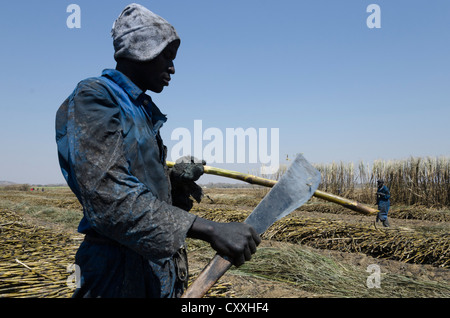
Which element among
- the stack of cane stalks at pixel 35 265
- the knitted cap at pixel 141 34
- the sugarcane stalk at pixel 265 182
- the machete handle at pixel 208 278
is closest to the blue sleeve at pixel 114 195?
the machete handle at pixel 208 278

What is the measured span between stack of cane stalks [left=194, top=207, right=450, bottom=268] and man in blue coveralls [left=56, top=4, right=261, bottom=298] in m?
6.40

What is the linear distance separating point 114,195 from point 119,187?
3 cm

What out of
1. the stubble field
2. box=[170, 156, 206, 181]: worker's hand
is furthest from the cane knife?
the stubble field

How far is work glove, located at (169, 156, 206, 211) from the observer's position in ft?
5.46

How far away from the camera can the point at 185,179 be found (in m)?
1.67

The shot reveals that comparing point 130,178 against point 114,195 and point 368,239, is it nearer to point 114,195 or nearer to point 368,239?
point 114,195

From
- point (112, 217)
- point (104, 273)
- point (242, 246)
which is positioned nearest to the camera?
point (112, 217)

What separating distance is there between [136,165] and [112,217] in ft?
0.86

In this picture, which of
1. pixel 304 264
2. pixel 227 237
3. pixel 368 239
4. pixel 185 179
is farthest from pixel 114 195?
pixel 368 239

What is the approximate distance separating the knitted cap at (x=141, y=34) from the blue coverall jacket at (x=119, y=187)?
0.35 ft
